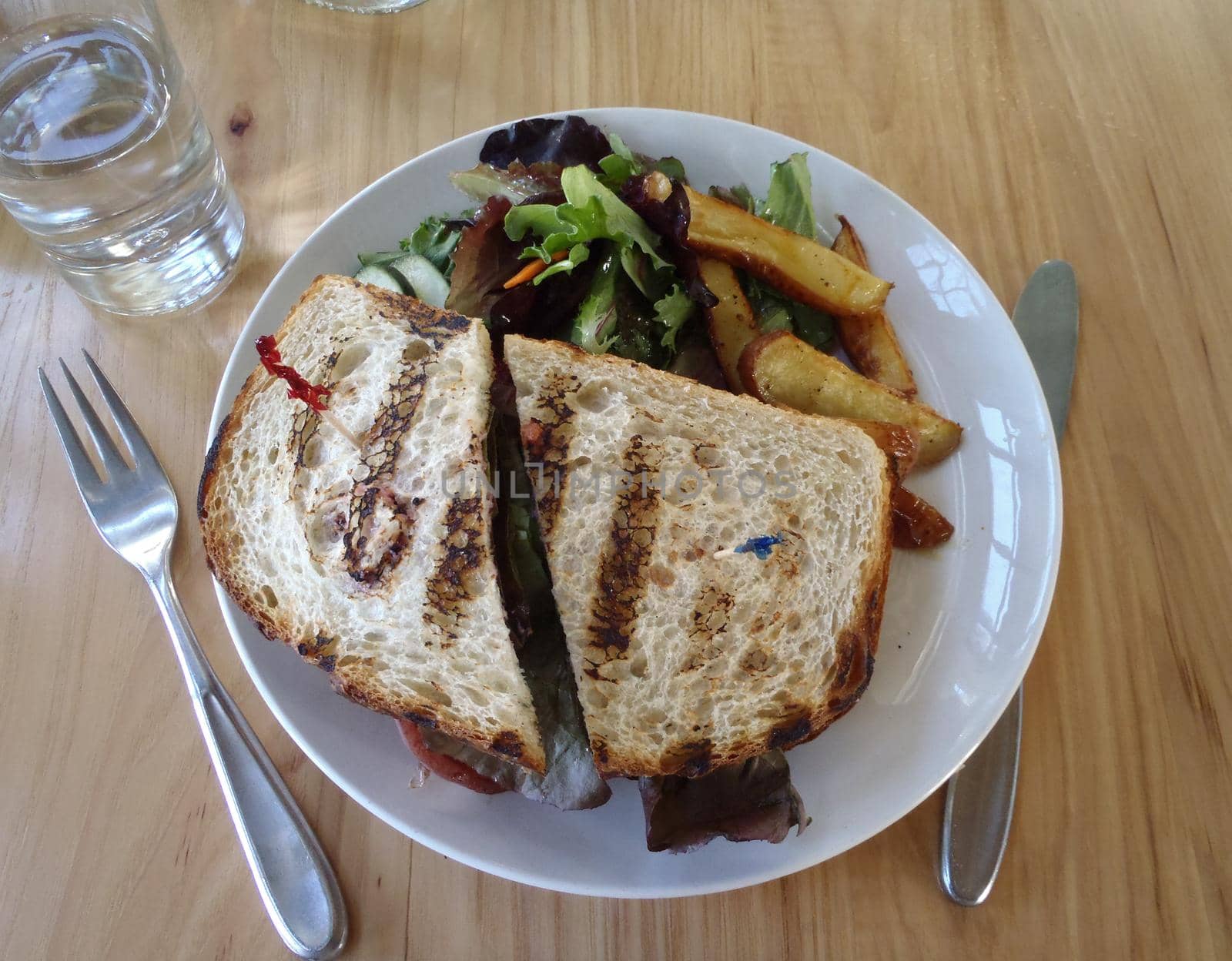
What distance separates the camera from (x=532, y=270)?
1.85 m

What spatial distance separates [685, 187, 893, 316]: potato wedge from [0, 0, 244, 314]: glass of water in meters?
1.28

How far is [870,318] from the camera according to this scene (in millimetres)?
1831

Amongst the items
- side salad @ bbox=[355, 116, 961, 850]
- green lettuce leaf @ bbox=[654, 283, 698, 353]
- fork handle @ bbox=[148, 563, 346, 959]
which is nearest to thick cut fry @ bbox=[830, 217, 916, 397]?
side salad @ bbox=[355, 116, 961, 850]

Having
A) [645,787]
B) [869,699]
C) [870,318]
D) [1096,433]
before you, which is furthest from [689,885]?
[1096,433]

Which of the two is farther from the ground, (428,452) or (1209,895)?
(428,452)

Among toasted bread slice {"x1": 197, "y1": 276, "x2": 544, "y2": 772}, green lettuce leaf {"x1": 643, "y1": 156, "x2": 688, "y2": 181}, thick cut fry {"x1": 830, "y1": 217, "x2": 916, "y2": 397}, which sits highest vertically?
green lettuce leaf {"x1": 643, "y1": 156, "x2": 688, "y2": 181}

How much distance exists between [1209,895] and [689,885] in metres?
1.05

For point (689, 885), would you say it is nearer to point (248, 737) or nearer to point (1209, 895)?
point (248, 737)

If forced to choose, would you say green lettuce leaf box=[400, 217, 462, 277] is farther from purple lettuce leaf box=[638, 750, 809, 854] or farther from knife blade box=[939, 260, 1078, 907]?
knife blade box=[939, 260, 1078, 907]

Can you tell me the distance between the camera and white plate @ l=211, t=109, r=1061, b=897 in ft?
4.70

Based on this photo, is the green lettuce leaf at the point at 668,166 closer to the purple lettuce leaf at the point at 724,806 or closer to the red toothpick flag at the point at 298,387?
the red toothpick flag at the point at 298,387

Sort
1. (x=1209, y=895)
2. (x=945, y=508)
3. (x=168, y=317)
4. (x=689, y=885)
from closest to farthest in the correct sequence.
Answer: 1. (x=689, y=885)
2. (x=1209, y=895)
3. (x=945, y=508)
4. (x=168, y=317)

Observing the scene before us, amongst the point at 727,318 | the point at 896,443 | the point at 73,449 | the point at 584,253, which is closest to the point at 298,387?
the point at 584,253

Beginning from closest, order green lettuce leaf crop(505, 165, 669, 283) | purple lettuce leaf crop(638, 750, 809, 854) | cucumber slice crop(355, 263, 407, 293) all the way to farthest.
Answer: purple lettuce leaf crop(638, 750, 809, 854)
green lettuce leaf crop(505, 165, 669, 283)
cucumber slice crop(355, 263, 407, 293)
